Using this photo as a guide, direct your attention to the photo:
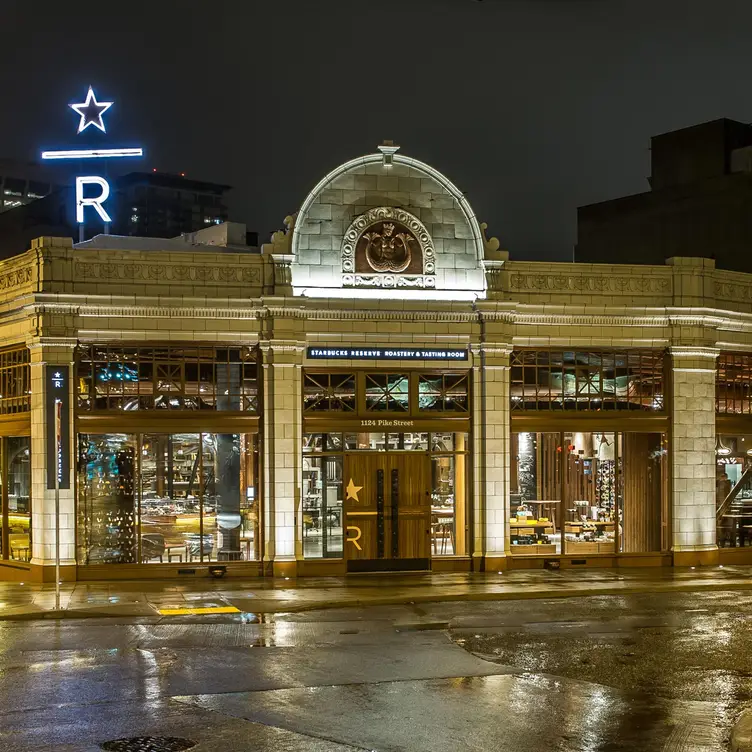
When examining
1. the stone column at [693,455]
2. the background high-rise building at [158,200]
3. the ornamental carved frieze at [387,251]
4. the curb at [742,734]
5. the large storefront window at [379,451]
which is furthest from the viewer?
the background high-rise building at [158,200]

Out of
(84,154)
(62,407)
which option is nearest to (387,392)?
(62,407)

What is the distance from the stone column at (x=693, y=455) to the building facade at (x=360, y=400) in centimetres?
5

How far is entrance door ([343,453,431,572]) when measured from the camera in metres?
23.3

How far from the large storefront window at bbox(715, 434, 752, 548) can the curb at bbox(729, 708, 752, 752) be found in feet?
49.9

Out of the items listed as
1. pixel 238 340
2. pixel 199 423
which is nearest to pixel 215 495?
pixel 199 423

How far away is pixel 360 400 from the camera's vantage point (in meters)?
23.4

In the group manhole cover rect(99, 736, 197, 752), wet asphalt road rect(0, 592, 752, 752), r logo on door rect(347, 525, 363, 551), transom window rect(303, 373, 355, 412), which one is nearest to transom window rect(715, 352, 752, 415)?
wet asphalt road rect(0, 592, 752, 752)

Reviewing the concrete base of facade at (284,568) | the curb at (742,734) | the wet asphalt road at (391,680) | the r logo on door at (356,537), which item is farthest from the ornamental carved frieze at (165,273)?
the curb at (742,734)

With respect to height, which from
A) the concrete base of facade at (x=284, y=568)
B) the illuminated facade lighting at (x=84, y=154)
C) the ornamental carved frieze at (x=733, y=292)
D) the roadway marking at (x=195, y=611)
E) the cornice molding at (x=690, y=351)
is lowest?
the roadway marking at (x=195, y=611)

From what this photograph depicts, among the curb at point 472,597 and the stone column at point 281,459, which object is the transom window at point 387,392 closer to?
the stone column at point 281,459

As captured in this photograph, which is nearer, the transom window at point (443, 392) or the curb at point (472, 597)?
the curb at point (472, 597)

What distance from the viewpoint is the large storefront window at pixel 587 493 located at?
24344mm

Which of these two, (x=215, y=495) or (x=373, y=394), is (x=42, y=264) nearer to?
(x=215, y=495)

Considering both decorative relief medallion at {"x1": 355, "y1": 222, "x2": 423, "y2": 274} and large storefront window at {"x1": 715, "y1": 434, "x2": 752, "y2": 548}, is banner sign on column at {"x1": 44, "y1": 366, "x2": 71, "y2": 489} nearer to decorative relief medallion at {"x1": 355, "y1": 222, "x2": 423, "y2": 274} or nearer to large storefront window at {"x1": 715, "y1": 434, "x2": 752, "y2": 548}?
decorative relief medallion at {"x1": 355, "y1": 222, "x2": 423, "y2": 274}
